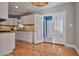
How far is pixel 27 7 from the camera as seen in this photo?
2.21 m

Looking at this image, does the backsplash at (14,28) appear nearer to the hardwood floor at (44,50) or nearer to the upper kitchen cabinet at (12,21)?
the upper kitchen cabinet at (12,21)

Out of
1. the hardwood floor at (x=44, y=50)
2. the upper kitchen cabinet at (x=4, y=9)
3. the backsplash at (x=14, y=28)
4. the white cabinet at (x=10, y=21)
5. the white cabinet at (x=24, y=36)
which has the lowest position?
the hardwood floor at (x=44, y=50)

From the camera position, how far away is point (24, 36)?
2.28 metres

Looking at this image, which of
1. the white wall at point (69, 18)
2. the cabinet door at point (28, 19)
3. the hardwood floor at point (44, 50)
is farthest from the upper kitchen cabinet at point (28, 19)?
the hardwood floor at point (44, 50)

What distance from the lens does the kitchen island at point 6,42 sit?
220 centimetres

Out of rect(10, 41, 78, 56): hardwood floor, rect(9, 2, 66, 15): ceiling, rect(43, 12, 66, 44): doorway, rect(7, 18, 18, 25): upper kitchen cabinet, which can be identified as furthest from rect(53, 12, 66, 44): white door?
rect(7, 18, 18, 25): upper kitchen cabinet

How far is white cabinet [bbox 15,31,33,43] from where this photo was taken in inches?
87.8

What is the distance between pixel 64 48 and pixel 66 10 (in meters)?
0.74

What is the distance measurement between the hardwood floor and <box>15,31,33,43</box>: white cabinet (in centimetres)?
10

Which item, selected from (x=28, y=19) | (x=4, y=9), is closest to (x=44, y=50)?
(x=28, y=19)

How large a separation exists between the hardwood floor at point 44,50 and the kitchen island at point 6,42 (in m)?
0.10

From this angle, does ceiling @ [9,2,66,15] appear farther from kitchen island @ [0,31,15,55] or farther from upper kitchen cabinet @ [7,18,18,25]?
kitchen island @ [0,31,15,55]

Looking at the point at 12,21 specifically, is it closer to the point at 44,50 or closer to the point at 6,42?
the point at 6,42

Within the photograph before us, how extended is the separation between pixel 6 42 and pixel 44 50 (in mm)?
754
